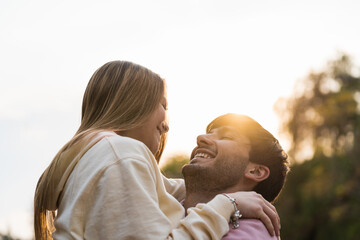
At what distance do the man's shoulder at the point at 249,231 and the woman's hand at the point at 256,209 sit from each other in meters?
0.03

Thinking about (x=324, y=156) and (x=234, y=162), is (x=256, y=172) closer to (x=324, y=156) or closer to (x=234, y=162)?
(x=234, y=162)

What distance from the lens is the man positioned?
3283 millimetres

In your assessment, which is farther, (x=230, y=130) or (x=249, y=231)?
(x=230, y=130)

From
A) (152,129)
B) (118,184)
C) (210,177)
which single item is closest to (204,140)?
(210,177)

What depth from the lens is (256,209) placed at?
108 inches

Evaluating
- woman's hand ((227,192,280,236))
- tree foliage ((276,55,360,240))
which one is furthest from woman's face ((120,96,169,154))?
tree foliage ((276,55,360,240))

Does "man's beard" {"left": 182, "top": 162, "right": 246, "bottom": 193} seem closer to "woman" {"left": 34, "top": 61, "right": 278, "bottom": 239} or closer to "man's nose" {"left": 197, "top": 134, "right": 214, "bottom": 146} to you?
"man's nose" {"left": 197, "top": 134, "right": 214, "bottom": 146}

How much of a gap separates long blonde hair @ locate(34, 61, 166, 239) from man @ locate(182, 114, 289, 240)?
63cm

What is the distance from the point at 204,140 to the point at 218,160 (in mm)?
206

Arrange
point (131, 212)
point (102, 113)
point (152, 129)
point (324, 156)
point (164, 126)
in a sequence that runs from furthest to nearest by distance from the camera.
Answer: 1. point (324, 156)
2. point (164, 126)
3. point (152, 129)
4. point (102, 113)
5. point (131, 212)

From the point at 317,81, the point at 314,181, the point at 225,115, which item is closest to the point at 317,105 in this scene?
the point at 317,81

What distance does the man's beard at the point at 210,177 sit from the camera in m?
3.27

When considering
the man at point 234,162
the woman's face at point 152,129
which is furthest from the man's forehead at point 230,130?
the woman's face at point 152,129

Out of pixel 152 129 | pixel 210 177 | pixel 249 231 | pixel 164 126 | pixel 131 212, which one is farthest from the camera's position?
pixel 210 177
